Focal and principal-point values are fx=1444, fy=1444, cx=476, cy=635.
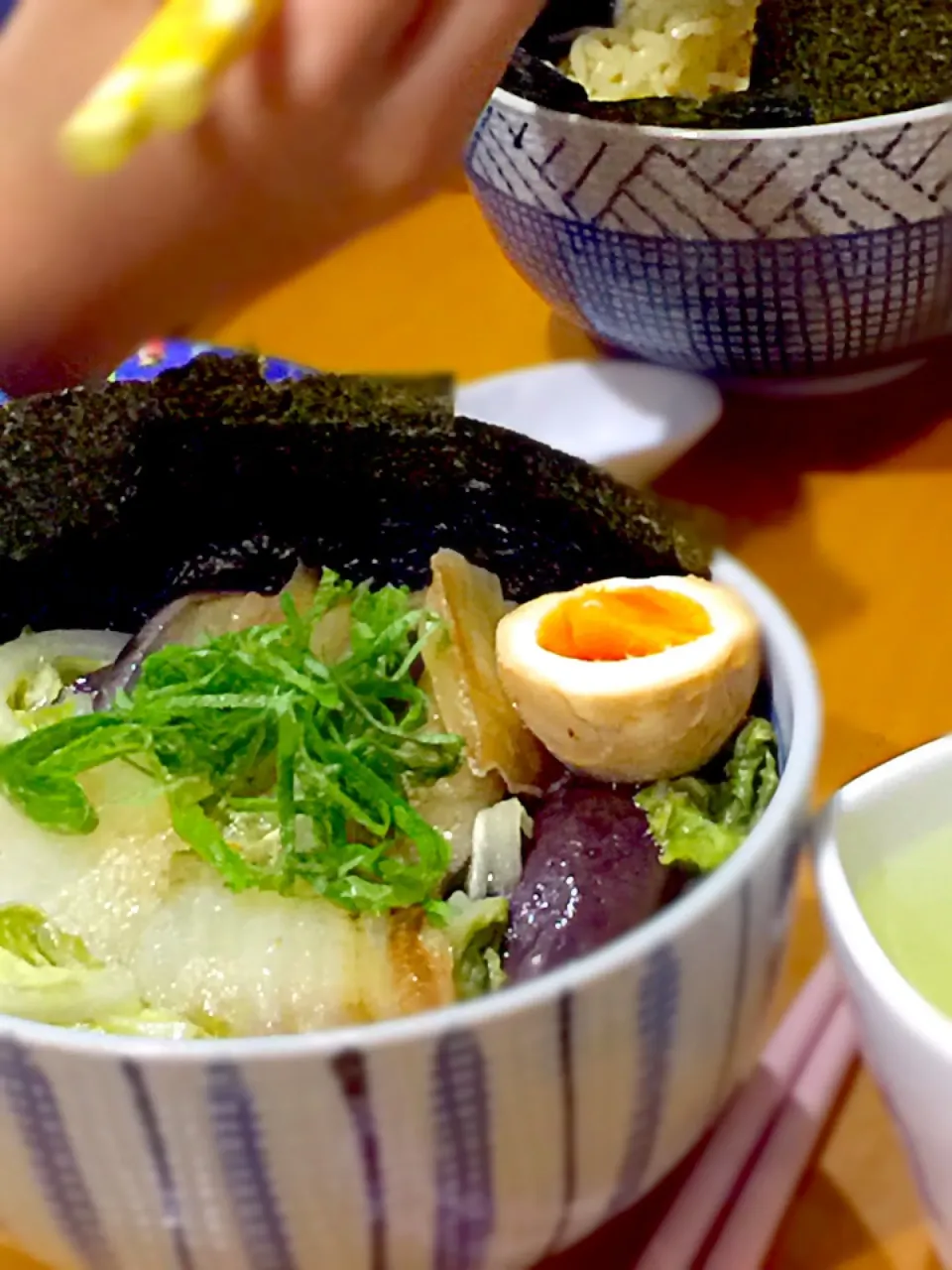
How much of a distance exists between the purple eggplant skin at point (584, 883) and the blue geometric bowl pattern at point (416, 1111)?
0.08 ft

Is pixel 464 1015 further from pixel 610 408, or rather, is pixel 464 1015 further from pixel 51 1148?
pixel 610 408

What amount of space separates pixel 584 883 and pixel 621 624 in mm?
66

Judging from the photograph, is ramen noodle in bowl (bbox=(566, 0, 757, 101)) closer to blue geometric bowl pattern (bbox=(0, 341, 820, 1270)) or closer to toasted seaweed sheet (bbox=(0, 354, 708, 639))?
toasted seaweed sheet (bbox=(0, 354, 708, 639))

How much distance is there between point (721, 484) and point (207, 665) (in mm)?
372

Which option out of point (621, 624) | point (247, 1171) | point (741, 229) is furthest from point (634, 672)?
point (741, 229)

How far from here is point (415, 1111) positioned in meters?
0.29

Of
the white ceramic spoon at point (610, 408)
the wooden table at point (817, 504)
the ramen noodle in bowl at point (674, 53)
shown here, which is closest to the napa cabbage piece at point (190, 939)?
the wooden table at point (817, 504)

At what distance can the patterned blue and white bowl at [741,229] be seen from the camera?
1.98 ft

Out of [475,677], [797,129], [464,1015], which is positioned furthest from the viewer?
[797,129]

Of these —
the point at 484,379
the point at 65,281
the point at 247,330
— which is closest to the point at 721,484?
the point at 484,379

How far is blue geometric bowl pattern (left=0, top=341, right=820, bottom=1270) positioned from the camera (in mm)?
285

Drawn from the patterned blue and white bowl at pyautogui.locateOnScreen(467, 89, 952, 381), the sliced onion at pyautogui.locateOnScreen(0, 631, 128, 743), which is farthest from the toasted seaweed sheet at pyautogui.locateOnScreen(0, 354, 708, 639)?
the patterned blue and white bowl at pyautogui.locateOnScreen(467, 89, 952, 381)

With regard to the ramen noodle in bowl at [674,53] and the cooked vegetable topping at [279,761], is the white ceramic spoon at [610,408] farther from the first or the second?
the cooked vegetable topping at [279,761]

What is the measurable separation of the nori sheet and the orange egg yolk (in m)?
0.31
